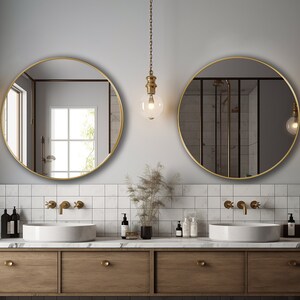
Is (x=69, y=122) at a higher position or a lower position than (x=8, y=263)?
higher

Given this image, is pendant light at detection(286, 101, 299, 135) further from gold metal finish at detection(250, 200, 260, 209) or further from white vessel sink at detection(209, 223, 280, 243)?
white vessel sink at detection(209, 223, 280, 243)

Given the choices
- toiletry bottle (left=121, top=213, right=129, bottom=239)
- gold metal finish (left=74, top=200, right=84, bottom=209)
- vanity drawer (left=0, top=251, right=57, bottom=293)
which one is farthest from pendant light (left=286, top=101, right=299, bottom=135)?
vanity drawer (left=0, top=251, right=57, bottom=293)

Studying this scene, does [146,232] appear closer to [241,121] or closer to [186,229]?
[186,229]

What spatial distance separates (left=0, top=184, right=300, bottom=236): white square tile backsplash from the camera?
4285mm

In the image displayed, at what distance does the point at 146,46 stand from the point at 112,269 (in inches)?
66.8

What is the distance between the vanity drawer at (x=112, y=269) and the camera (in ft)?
12.4

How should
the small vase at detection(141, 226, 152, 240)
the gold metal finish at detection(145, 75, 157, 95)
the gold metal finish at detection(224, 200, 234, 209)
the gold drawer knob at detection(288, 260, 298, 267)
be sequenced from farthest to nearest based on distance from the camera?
the gold metal finish at detection(224, 200, 234, 209) < the gold metal finish at detection(145, 75, 157, 95) < the small vase at detection(141, 226, 152, 240) < the gold drawer knob at detection(288, 260, 298, 267)

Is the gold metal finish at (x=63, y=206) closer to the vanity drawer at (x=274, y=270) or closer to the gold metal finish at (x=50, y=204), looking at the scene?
the gold metal finish at (x=50, y=204)

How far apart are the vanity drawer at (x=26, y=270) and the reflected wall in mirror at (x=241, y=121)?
132cm

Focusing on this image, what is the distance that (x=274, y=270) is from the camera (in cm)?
378

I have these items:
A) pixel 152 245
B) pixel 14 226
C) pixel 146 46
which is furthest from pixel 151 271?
pixel 146 46

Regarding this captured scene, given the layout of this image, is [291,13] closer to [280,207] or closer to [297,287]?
[280,207]

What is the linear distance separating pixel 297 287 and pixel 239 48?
5.92ft

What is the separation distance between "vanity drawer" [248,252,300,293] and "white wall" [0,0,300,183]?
0.72 meters
